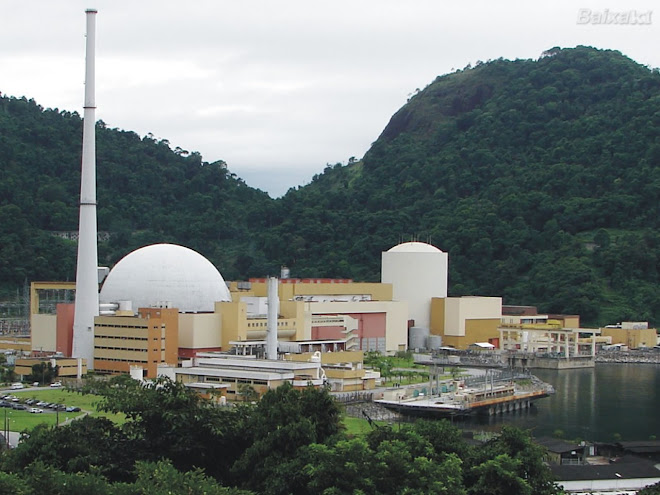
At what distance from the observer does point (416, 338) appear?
76062mm

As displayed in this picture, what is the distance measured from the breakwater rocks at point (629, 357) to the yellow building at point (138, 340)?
33309mm

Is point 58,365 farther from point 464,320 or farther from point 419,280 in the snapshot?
point 464,320

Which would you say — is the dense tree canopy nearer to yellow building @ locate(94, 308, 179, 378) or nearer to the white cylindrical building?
yellow building @ locate(94, 308, 179, 378)

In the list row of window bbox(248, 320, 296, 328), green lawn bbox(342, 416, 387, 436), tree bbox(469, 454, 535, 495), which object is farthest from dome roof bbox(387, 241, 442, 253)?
tree bbox(469, 454, 535, 495)

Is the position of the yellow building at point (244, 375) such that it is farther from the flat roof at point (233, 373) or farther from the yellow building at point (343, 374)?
the yellow building at point (343, 374)

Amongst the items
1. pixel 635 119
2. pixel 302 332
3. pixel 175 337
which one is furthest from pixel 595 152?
pixel 175 337

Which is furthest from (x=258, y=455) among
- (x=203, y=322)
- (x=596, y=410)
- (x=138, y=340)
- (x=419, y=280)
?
(x=419, y=280)

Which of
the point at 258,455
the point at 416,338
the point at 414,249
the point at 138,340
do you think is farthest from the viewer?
the point at 414,249

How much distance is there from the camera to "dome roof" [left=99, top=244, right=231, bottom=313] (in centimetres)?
6044

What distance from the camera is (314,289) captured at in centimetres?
7106

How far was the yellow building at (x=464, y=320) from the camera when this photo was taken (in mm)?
76938

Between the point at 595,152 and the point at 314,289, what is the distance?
1818 inches

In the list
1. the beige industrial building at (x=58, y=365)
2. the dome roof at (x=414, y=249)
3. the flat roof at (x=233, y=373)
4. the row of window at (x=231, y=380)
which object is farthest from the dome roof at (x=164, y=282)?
the dome roof at (x=414, y=249)

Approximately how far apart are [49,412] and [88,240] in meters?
15.1
